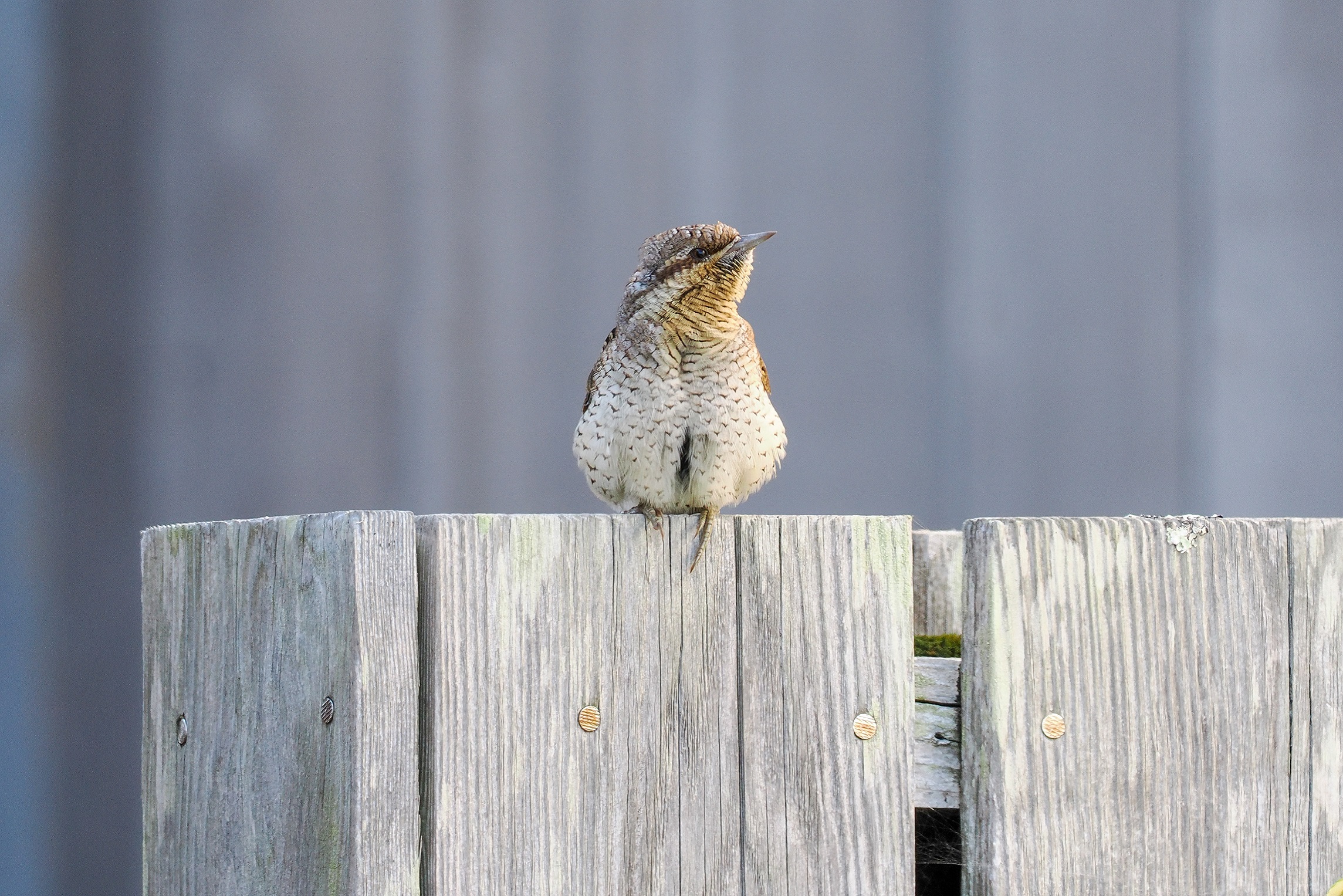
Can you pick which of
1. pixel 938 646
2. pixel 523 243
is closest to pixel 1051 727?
pixel 938 646

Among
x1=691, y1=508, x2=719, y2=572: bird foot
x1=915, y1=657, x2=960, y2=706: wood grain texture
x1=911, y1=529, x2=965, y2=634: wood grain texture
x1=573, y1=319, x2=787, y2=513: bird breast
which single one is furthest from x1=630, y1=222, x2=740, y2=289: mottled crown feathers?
x1=915, y1=657, x2=960, y2=706: wood grain texture

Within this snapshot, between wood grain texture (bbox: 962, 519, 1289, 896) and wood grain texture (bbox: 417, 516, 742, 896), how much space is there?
32cm

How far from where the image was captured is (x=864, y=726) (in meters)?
1.37

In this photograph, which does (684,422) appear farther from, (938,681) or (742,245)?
(938,681)

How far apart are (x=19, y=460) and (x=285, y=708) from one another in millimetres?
2188

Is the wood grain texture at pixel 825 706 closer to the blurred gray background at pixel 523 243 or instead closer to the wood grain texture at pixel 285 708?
Answer: the wood grain texture at pixel 285 708

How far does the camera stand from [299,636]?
1.35 metres

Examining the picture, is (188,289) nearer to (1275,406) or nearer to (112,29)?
(112,29)

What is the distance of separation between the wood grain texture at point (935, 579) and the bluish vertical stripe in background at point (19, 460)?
2.38 metres

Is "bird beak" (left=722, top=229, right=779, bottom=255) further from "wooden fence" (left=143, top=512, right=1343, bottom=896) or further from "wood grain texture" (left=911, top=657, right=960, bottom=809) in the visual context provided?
"wood grain texture" (left=911, top=657, right=960, bottom=809)

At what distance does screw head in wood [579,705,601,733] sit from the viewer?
1338 millimetres

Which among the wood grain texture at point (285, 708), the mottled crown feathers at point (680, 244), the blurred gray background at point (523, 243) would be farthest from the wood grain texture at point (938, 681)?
the blurred gray background at point (523, 243)

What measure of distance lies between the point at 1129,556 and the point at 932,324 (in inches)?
86.8

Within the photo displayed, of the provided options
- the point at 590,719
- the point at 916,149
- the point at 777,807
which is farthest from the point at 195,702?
the point at 916,149
